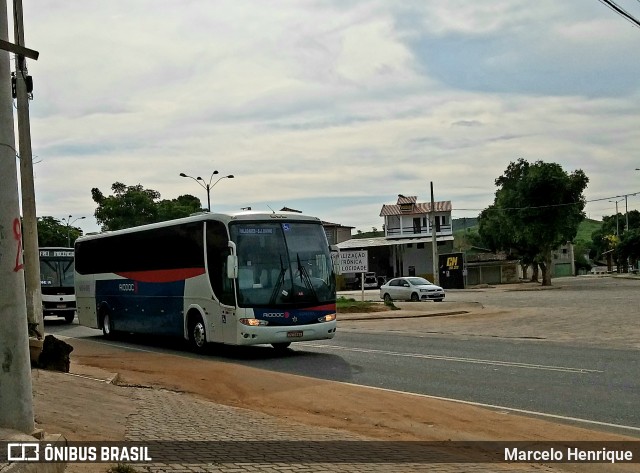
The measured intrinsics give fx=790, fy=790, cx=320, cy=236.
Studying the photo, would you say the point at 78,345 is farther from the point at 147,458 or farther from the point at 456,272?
the point at 456,272

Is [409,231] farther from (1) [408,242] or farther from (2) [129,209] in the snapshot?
(2) [129,209]

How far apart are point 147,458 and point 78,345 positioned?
56.2 ft

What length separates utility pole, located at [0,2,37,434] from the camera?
6590 millimetres

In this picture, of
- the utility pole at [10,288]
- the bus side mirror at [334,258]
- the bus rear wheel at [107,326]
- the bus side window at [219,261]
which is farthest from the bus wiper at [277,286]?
the utility pole at [10,288]

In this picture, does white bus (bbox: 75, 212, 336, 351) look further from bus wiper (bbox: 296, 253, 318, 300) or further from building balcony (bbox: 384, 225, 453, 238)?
building balcony (bbox: 384, 225, 453, 238)

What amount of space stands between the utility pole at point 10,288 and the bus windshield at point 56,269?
2783cm

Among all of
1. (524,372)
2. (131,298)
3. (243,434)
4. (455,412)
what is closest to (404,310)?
(131,298)

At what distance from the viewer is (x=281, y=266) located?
17.6m

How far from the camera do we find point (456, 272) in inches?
2815

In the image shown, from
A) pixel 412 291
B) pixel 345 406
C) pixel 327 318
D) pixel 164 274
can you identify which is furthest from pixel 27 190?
pixel 412 291

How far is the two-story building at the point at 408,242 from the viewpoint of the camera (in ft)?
273

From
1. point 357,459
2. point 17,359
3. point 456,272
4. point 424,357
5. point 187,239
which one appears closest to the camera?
point 17,359

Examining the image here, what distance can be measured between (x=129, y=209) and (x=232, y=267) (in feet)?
169

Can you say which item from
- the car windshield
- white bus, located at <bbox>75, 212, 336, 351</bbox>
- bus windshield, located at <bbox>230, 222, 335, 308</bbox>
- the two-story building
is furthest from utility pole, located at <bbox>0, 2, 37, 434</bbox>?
the two-story building
